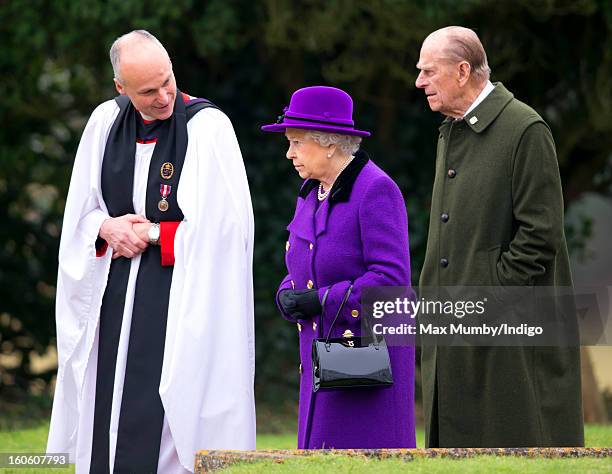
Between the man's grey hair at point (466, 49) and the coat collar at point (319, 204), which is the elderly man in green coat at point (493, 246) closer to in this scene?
the man's grey hair at point (466, 49)

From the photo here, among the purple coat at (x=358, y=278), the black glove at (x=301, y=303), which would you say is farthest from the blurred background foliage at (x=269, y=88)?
the black glove at (x=301, y=303)

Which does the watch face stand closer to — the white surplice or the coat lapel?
the white surplice

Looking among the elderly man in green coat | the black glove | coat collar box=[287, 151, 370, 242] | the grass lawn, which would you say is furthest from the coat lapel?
the grass lawn

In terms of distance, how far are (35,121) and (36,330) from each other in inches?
86.0

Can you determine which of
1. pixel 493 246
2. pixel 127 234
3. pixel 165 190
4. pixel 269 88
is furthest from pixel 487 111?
pixel 269 88

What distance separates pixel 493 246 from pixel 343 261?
0.60 m

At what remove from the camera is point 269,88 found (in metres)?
12.1

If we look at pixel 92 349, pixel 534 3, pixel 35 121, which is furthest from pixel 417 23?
pixel 92 349

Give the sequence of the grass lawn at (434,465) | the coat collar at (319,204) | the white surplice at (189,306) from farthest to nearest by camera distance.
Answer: the white surplice at (189,306)
the coat collar at (319,204)
the grass lawn at (434,465)

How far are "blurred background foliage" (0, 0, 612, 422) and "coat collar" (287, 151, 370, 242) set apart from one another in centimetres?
478

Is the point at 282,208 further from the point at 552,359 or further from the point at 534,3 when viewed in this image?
the point at 552,359

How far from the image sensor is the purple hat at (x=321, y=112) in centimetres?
507

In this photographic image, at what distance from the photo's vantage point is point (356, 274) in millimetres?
5023

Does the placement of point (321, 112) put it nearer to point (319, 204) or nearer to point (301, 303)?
point (319, 204)
